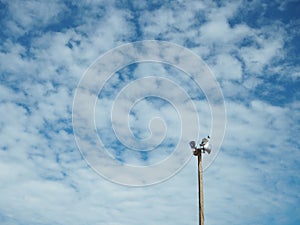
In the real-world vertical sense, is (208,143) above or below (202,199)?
above

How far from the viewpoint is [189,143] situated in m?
18.8

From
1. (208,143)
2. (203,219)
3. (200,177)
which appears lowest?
(203,219)

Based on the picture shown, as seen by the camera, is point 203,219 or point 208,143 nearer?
point 203,219

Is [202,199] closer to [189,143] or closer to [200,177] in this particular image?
[200,177]

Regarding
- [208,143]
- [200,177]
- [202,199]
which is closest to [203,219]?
[202,199]

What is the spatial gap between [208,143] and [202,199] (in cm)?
273

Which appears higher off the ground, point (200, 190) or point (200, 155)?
point (200, 155)

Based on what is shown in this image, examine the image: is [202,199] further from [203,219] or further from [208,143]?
[208,143]

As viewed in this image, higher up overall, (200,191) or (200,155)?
(200,155)

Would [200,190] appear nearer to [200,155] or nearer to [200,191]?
[200,191]

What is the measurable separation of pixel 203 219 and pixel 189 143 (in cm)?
373

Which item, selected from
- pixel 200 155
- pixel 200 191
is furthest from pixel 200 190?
pixel 200 155

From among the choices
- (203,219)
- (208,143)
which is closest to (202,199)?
(203,219)

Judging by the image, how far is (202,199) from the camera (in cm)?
1798
